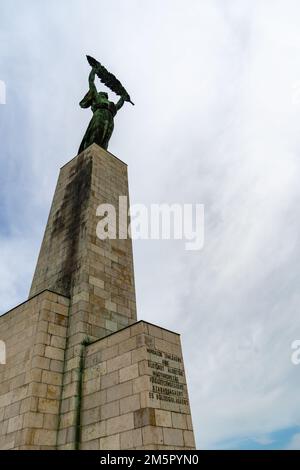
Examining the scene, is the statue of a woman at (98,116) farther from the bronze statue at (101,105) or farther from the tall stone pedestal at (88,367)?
the tall stone pedestal at (88,367)

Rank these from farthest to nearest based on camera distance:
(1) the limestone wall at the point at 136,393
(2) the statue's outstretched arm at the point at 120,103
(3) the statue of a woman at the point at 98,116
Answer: (2) the statue's outstretched arm at the point at 120,103 → (3) the statue of a woman at the point at 98,116 → (1) the limestone wall at the point at 136,393

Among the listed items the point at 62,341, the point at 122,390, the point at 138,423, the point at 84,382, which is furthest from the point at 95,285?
the point at 138,423

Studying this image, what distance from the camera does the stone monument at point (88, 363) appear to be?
820 centimetres

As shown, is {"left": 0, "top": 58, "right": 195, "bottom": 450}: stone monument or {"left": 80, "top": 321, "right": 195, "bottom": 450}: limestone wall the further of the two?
{"left": 0, "top": 58, "right": 195, "bottom": 450}: stone monument

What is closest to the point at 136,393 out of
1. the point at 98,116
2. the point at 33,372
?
the point at 33,372

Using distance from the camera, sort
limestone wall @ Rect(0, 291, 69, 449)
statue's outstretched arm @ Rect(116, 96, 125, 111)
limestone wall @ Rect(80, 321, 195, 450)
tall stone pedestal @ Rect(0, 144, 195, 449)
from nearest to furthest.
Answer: limestone wall @ Rect(80, 321, 195, 450) → tall stone pedestal @ Rect(0, 144, 195, 449) → limestone wall @ Rect(0, 291, 69, 449) → statue's outstretched arm @ Rect(116, 96, 125, 111)

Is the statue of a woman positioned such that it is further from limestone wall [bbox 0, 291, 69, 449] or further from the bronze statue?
limestone wall [bbox 0, 291, 69, 449]

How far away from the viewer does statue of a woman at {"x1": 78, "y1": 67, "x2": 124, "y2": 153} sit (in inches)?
699

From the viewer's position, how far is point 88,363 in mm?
9797

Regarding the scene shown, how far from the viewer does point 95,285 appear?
38.6 feet

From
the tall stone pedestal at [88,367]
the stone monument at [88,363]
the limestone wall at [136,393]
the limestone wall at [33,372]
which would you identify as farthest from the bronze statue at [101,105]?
the limestone wall at [136,393]

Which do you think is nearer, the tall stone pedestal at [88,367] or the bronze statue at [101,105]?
the tall stone pedestal at [88,367]

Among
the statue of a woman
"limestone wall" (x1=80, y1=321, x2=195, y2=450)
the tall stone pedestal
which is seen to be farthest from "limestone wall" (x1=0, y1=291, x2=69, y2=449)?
the statue of a woman

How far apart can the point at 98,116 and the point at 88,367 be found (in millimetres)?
13029
